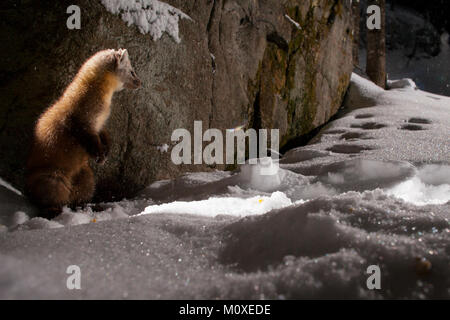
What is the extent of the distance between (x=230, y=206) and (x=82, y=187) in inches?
49.6

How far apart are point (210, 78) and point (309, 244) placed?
9.50 feet

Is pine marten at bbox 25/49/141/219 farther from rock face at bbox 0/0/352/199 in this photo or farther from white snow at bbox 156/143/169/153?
white snow at bbox 156/143/169/153

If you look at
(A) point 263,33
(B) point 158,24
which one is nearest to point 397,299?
(B) point 158,24

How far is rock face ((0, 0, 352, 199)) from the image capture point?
2889 mm

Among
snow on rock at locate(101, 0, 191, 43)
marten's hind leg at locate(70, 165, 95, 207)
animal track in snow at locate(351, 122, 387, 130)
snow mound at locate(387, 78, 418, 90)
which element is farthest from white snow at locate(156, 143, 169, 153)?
snow mound at locate(387, 78, 418, 90)

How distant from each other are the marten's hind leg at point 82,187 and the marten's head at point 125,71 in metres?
0.80

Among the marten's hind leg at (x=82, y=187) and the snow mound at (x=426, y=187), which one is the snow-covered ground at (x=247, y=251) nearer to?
the snow mound at (x=426, y=187)

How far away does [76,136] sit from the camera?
2756 millimetres

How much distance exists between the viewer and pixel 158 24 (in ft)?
10.8

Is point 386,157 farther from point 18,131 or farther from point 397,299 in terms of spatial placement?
point 18,131

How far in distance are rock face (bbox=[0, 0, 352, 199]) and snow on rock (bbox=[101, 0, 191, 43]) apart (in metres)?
0.07

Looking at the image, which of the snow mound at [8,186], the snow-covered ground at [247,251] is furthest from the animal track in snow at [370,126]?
the snow mound at [8,186]

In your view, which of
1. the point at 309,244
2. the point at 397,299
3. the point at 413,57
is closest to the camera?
the point at 397,299
